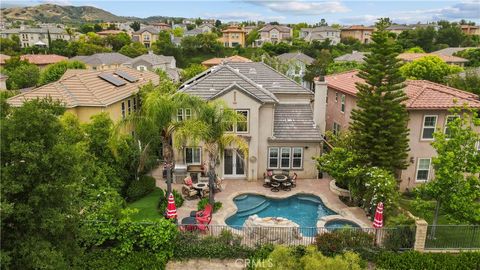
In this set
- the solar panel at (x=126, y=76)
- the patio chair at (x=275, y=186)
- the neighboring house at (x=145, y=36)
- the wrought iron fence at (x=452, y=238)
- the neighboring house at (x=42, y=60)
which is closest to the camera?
Answer: the wrought iron fence at (x=452, y=238)

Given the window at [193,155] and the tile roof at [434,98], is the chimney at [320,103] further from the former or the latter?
the window at [193,155]

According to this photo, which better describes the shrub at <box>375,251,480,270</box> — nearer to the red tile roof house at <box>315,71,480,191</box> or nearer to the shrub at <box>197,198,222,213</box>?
the red tile roof house at <box>315,71,480,191</box>

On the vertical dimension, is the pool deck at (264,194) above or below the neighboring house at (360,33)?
below

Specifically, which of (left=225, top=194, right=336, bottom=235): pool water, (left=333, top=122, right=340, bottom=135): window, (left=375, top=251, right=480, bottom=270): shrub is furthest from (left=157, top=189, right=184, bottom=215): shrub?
(left=333, top=122, right=340, bottom=135): window

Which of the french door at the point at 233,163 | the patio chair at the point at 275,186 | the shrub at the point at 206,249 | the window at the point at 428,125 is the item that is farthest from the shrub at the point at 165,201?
the window at the point at 428,125

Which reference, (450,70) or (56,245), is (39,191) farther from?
(450,70)
